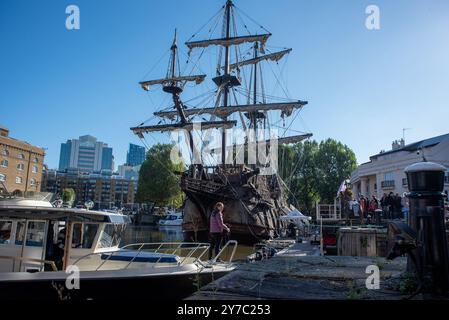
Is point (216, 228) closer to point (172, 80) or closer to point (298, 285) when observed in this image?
point (298, 285)

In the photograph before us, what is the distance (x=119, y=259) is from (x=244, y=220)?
2354 centimetres

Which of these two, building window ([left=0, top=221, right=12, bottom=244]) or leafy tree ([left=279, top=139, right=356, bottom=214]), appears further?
leafy tree ([left=279, top=139, right=356, bottom=214])

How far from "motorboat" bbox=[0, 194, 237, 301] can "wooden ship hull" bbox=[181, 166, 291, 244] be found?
70.1 ft

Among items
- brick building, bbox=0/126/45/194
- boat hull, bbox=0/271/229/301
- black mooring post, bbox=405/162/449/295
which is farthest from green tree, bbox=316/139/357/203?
black mooring post, bbox=405/162/449/295

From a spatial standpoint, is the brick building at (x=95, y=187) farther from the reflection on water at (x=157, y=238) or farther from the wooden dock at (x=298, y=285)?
the wooden dock at (x=298, y=285)

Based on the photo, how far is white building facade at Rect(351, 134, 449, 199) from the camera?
115 ft

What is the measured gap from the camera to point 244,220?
33.5 metres

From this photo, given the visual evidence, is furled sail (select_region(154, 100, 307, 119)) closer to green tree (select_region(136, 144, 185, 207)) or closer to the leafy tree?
the leafy tree

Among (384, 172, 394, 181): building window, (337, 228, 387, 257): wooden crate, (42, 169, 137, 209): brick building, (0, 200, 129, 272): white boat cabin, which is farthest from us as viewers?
(42, 169, 137, 209): brick building

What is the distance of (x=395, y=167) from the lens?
39.4m

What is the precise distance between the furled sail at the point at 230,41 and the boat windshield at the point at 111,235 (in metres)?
32.7

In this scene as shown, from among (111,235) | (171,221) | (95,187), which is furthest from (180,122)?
(95,187)
